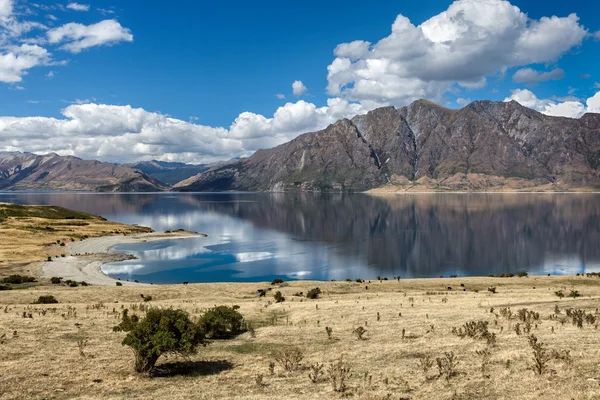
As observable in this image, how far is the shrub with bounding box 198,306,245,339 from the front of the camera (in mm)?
32375

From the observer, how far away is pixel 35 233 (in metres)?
140

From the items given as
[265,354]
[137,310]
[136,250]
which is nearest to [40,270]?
[136,250]

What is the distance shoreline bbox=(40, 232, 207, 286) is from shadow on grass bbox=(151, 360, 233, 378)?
191 feet

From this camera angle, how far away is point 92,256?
113250 mm

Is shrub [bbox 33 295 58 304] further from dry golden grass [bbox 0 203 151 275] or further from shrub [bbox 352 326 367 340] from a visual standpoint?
dry golden grass [bbox 0 203 151 275]

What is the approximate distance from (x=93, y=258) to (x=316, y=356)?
3976 inches

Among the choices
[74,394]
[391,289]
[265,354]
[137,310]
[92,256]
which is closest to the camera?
[74,394]

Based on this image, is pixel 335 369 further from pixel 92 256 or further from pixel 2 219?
pixel 2 219

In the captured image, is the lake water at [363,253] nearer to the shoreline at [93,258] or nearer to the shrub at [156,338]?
the shoreline at [93,258]

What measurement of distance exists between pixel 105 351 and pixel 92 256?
9669 centimetres

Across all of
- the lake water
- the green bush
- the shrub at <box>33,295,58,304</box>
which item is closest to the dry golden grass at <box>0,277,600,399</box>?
the shrub at <box>33,295,58,304</box>

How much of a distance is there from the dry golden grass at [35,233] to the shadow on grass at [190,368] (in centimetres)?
7727

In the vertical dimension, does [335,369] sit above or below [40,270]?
above

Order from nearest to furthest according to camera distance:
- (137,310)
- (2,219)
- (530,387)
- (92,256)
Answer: (530,387) < (137,310) < (92,256) < (2,219)
